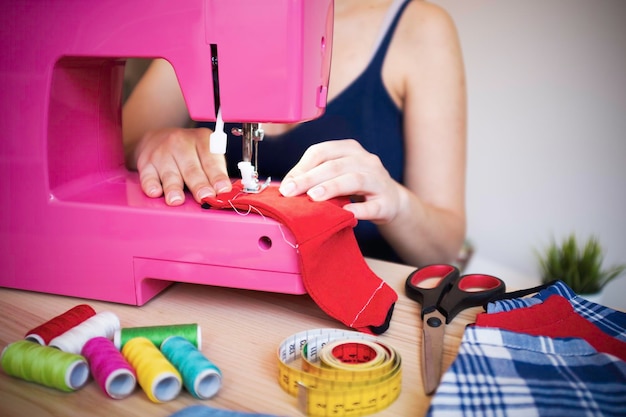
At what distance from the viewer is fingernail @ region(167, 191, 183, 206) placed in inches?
39.4

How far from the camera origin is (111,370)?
0.69 m

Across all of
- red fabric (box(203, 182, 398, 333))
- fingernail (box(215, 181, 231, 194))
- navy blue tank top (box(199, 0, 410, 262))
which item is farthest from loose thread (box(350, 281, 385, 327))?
navy blue tank top (box(199, 0, 410, 262))

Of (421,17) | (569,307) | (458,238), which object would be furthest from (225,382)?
(421,17)

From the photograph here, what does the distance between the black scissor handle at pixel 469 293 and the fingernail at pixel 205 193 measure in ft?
1.47

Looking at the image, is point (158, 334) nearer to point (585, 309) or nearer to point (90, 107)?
point (90, 107)

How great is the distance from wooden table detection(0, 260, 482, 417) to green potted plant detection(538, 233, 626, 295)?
3.41 ft

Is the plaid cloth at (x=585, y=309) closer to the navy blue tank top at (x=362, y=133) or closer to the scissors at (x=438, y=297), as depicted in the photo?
the scissors at (x=438, y=297)

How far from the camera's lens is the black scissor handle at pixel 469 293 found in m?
0.94

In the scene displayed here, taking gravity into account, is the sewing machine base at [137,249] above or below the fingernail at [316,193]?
below

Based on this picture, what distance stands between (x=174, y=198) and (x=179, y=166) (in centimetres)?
16

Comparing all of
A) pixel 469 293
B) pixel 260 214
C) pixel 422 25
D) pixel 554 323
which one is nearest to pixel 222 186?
pixel 260 214

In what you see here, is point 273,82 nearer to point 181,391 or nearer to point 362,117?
point 181,391

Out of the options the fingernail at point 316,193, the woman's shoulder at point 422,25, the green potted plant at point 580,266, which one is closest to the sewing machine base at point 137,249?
the fingernail at point 316,193

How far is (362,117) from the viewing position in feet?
5.79
